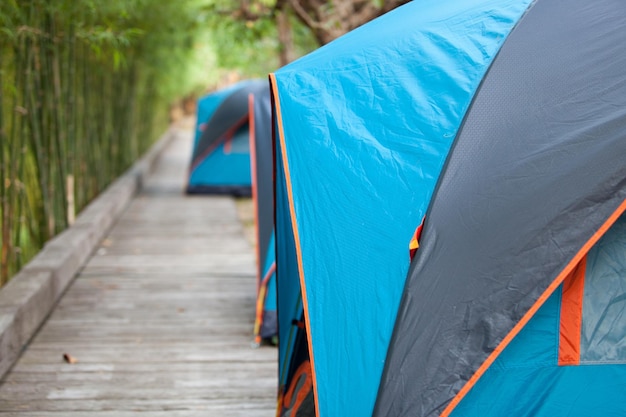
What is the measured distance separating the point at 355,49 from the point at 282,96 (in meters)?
0.29

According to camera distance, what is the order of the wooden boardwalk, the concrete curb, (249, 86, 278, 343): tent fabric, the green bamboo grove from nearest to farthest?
the wooden boardwalk, the concrete curb, (249, 86, 278, 343): tent fabric, the green bamboo grove

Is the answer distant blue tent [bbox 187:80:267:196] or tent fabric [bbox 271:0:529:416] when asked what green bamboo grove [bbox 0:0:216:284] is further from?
tent fabric [bbox 271:0:529:416]

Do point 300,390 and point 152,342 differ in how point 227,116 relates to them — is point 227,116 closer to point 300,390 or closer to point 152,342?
point 152,342

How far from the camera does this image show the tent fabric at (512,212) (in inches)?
94.5

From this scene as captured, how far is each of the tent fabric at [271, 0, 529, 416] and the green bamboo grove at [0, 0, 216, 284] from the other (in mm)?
2339

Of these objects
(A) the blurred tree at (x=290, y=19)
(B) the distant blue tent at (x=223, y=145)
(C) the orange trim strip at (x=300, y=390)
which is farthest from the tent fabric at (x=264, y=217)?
(B) the distant blue tent at (x=223, y=145)

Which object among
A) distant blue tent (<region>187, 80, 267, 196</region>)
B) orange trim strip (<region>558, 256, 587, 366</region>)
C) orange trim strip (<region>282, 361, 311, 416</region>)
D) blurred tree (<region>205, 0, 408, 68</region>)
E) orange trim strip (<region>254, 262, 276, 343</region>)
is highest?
blurred tree (<region>205, 0, 408, 68</region>)

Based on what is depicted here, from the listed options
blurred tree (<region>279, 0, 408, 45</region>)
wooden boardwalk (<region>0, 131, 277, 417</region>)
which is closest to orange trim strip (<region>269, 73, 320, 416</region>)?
wooden boardwalk (<region>0, 131, 277, 417</region>)

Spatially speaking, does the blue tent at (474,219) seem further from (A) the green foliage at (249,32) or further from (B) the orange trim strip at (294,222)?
(A) the green foliage at (249,32)

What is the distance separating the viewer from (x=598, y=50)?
2.54m

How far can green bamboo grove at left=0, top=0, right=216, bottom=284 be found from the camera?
16.4 feet

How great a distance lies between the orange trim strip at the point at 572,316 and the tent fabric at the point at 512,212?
5cm

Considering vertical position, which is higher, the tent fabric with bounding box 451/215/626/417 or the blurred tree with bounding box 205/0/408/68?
the blurred tree with bounding box 205/0/408/68

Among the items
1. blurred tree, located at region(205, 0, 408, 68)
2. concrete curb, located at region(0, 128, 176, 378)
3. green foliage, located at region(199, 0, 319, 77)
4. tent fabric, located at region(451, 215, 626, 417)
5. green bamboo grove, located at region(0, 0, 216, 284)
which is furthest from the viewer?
green foliage, located at region(199, 0, 319, 77)
